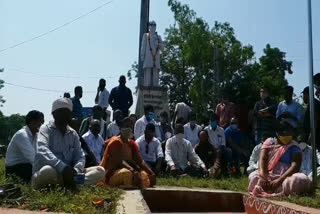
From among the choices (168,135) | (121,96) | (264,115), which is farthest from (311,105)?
(121,96)

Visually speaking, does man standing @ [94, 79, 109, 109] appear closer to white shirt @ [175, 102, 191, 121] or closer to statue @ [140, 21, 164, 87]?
statue @ [140, 21, 164, 87]

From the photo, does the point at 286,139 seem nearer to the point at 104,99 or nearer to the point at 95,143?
the point at 95,143

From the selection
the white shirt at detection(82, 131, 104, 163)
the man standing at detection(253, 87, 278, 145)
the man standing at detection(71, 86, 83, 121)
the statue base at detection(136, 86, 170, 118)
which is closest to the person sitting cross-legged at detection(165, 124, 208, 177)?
the white shirt at detection(82, 131, 104, 163)

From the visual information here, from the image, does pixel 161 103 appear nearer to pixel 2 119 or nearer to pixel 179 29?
pixel 179 29

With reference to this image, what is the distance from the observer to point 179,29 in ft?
A: 125

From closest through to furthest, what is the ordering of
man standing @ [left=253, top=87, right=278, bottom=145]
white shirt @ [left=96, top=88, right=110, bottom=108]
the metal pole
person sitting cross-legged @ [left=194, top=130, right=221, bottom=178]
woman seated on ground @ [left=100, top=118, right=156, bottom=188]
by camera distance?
the metal pole, woman seated on ground @ [left=100, top=118, right=156, bottom=188], man standing @ [left=253, top=87, right=278, bottom=145], person sitting cross-legged @ [left=194, top=130, right=221, bottom=178], white shirt @ [left=96, top=88, right=110, bottom=108]

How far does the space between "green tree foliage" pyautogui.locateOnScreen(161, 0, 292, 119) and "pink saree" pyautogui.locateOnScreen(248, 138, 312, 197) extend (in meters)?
25.2

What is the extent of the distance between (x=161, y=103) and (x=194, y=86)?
72.0 ft

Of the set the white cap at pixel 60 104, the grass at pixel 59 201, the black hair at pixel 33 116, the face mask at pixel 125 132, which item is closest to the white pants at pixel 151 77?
the face mask at pixel 125 132

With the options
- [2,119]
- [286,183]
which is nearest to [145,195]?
[286,183]

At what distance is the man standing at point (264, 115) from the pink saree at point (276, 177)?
9.43ft

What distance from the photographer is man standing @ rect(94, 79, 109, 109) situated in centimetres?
1290

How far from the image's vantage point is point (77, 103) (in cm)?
1167

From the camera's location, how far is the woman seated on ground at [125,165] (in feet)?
24.0
